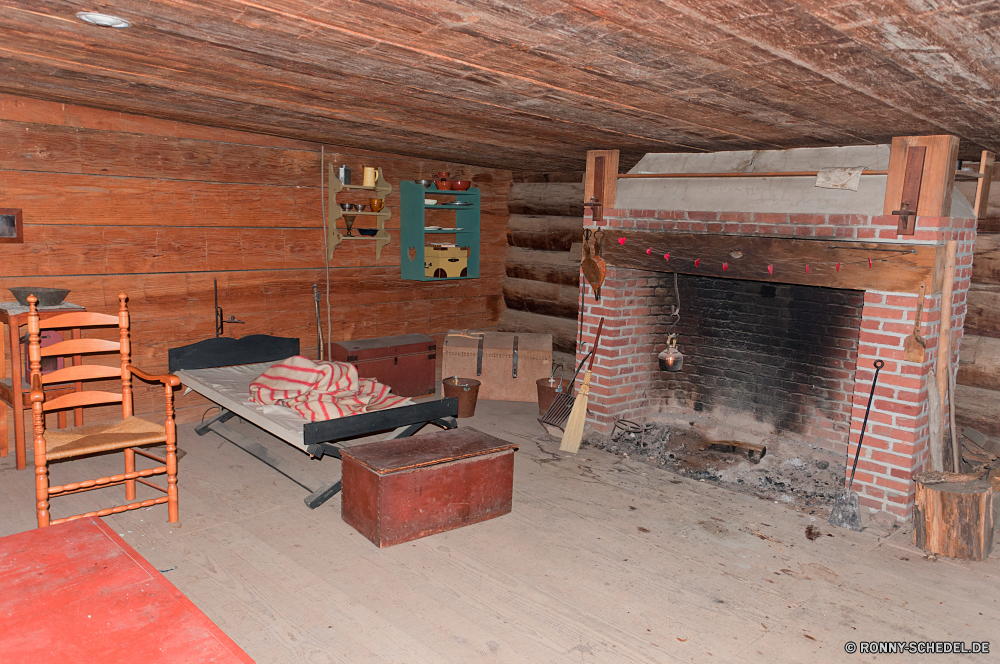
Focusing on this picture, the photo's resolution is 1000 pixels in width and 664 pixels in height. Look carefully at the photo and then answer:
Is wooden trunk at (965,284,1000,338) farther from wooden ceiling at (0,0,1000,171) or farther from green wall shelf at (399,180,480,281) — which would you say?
green wall shelf at (399,180,480,281)

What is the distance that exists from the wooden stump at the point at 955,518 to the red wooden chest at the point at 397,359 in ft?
12.9

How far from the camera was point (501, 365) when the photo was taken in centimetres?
642

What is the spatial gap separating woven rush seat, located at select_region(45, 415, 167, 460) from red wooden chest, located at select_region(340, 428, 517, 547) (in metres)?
0.98

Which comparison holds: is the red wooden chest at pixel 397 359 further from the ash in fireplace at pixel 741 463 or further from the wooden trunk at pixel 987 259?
the wooden trunk at pixel 987 259

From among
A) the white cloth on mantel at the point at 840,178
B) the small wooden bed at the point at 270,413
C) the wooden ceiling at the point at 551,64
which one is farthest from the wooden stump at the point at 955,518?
the small wooden bed at the point at 270,413

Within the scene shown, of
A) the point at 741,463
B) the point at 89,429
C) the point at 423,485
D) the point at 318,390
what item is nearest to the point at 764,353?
the point at 741,463

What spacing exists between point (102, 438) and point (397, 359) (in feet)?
9.49

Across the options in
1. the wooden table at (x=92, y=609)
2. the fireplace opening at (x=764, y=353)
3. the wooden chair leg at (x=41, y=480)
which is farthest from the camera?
the fireplace opening at (x=764, y=353)

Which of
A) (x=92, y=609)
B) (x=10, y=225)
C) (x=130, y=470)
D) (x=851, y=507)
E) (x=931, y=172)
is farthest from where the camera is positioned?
(x=10, y=225)

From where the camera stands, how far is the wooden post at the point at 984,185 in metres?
4.29

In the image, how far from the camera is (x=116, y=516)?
3812 millimetres

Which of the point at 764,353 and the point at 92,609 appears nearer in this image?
the point at 92,609

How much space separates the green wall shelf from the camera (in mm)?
6398

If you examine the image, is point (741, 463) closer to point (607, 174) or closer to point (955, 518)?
point (955, 518)
